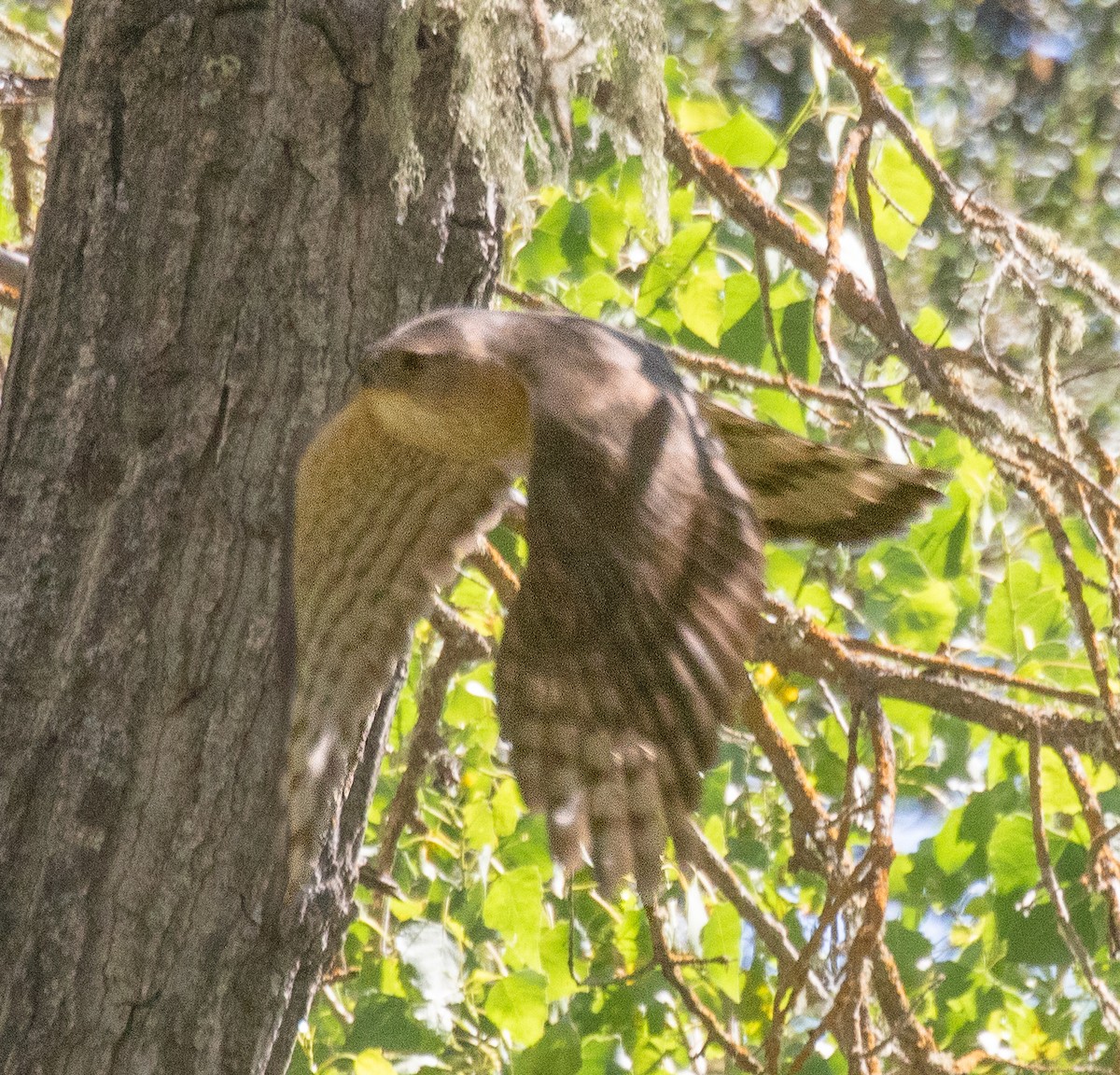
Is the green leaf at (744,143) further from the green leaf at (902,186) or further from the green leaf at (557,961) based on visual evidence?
the green leaf at (557,961)

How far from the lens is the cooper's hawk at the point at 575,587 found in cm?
130

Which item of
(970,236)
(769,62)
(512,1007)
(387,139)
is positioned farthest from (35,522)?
(769,62)

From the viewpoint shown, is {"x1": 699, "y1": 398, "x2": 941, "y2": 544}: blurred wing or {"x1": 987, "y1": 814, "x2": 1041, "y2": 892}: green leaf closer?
{"x1": 699, "y1": 398, "x2": 941, "y2": 544}: blurred wing

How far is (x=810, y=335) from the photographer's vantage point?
2.23 m

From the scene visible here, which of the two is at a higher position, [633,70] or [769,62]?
[769,62]

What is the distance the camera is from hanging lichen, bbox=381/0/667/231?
1.59 metres

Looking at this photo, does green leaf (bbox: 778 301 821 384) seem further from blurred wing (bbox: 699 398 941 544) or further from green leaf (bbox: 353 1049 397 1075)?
green leaf (bbox: 353 1049 397 1075)

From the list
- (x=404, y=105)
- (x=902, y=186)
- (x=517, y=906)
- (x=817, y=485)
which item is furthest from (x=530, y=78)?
(x=517, y=906)

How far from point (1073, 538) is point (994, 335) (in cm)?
137

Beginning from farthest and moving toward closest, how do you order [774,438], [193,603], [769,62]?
[769,62], [774,438], [193,603]

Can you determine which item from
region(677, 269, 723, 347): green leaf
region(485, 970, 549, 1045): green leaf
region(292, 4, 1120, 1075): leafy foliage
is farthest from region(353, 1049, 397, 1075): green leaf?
region(677, 269, 723, 347): green leaf

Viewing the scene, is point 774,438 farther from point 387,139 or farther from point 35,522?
point 35,522

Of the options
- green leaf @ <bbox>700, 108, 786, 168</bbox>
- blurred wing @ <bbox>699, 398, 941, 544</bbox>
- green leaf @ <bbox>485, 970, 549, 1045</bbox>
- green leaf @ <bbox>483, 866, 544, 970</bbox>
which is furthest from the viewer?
green leaf @ <bbox>700, 108, 786, 168</bbox>

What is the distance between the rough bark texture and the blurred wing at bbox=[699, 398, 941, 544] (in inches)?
15.5
